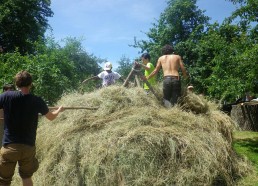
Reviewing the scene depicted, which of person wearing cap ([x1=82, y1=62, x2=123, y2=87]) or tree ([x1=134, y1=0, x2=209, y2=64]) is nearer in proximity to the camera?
person wearing cap ([x1=82, y1=62, x2=123, y2=87])

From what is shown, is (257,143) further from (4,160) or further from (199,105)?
(4,160)

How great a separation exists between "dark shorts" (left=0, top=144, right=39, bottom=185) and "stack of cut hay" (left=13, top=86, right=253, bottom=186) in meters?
0.76

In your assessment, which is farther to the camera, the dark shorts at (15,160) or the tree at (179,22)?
the tree at (179,22)

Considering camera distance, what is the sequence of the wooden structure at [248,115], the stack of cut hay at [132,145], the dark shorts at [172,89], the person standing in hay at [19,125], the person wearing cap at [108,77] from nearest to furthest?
the person standing in hay at [19,125] < the stack of cut hay at [132,145] < the dark shorts at [172,89] < the person wearing cap at [108,77] < the wooden structure at [248,115]

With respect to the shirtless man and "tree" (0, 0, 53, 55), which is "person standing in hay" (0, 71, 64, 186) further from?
"tree" (0, 0, 53, 55)

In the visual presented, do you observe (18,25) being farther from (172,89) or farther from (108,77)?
(172,89)

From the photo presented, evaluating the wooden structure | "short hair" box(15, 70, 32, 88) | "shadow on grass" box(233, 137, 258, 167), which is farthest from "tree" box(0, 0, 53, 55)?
"short hair" box(15, 70, 32, 88)

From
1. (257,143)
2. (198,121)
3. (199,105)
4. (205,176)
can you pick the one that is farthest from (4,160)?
(257,143)

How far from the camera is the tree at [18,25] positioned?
23141mm

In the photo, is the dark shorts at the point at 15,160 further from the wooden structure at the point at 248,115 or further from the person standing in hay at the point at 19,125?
the wooden structure at the point at 248,115

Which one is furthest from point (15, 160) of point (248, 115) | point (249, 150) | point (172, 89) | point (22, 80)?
point (248, 115)

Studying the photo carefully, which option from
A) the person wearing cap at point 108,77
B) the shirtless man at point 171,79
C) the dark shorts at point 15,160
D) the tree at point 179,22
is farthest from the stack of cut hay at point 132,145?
the tree at point 179,22

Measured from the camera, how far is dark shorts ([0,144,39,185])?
409cm

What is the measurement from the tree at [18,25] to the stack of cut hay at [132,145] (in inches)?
718
